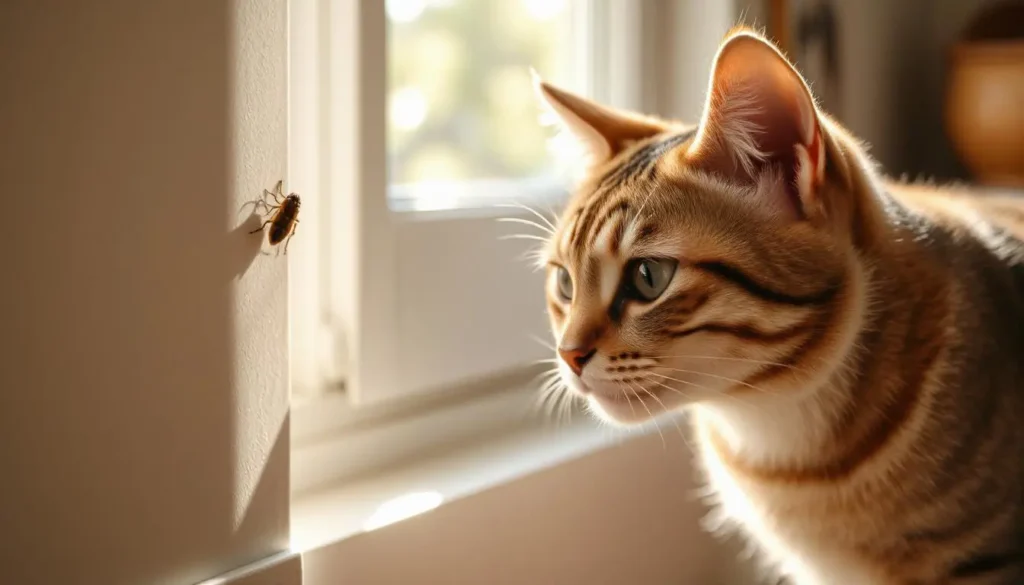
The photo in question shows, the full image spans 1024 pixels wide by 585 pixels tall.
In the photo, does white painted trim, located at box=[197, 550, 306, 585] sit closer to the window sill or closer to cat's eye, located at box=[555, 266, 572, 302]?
the window sill

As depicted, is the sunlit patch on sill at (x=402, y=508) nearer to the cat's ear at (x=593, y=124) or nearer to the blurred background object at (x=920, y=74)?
the cat's ear at (x=593, y=124)

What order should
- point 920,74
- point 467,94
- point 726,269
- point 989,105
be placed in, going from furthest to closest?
point 920,74 → point 989,105 → point 467,94 → point 726,269

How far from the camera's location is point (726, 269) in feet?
2.56

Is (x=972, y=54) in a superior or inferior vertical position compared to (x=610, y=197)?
superior

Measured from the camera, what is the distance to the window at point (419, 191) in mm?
990

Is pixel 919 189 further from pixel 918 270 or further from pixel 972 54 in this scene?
pixel 972 54

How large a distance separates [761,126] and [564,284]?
0.82ft

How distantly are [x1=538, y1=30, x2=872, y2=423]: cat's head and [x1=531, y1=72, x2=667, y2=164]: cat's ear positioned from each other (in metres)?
0.15

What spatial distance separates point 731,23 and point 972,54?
51 centimetres

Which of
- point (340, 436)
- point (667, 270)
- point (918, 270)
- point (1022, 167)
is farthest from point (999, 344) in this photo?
point (1022, 167)

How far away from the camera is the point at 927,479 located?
0.83 metres

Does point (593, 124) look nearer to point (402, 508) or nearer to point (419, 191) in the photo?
point (419, 191)

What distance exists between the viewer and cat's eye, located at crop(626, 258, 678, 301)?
31.0 inches

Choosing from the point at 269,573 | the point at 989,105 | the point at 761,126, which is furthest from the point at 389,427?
the point at 989,105
